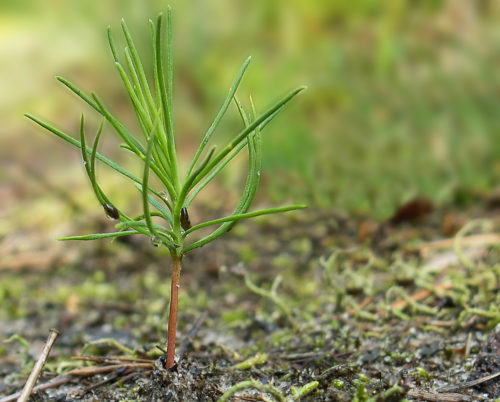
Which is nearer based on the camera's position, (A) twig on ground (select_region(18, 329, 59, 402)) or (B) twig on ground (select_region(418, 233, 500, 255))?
(A) twig on ground (select_region(18, 329, 59, 402))

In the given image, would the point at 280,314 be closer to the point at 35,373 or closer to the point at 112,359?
the point at 112,359

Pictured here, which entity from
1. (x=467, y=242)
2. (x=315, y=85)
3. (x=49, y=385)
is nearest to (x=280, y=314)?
(x=49, y=385)

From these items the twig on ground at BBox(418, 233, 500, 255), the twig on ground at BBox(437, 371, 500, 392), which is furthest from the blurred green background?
the twig on ground at BBox(437, 371, 500, 392)

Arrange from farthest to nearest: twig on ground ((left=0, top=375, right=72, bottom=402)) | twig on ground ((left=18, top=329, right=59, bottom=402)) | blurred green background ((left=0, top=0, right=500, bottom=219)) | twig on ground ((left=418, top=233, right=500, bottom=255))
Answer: blurred green background ((left=0, top=0, right=500, bottom=219)), twig on ground ((left=418, top=233, right=500, bottom=255)), twig on ground ((left=0, top=375, right=72, bottom=402)), twig on ground ((left=18, top=329, right=59, bottom=402))

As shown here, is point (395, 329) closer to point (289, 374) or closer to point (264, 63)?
point (289, 374)

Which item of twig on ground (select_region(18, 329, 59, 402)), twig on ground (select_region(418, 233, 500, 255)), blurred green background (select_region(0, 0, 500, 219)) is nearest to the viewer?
twig on ground (select_region(18, 329, 59, 402))

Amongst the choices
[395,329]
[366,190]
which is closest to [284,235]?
[366,190]

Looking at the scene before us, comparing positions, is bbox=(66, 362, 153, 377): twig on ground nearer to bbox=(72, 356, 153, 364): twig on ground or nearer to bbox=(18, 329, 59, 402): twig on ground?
bbox=(72, 356, 153, 364): twig on ground

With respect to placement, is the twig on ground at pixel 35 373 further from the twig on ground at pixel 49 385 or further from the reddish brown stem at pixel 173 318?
the reddish brown stem at pixel 173 318

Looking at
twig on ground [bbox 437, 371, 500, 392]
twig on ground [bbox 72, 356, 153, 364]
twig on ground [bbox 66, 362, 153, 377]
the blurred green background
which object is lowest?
twig on ground [bbox 66, 362, 153, 377]
